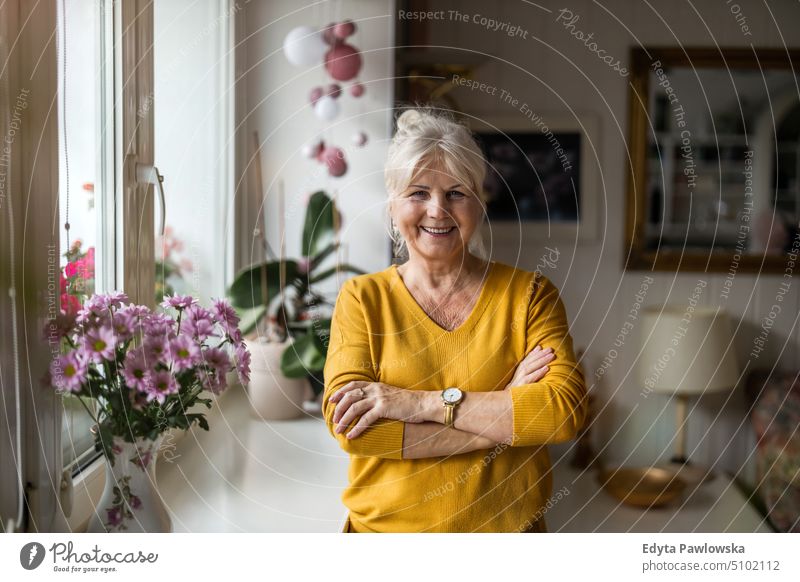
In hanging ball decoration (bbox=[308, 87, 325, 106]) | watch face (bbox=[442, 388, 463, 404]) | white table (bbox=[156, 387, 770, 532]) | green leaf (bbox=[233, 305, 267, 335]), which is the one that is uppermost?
hanging ball decoration (bbox=[308, 87, 325, 106])

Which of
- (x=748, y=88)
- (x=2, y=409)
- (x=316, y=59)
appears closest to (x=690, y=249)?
(x=748, y=88)

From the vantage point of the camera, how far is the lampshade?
0.76m

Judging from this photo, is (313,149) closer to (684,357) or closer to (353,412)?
(353,412)

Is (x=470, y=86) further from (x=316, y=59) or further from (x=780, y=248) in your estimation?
(x=780, y=248)

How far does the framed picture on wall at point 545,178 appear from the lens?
2.44 feet

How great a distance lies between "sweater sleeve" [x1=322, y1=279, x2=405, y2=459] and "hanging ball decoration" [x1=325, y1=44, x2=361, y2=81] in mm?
229

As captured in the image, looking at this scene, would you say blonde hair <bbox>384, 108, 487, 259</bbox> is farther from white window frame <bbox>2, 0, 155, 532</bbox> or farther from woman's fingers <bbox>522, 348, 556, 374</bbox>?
white window frame <bbox>2, 0, 155, 532</bbox>

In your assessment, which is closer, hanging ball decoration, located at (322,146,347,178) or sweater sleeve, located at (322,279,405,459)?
Answer: sweater sleeve, located at (322,279,405,459)

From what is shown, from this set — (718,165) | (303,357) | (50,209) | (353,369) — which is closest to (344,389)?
(353,369)

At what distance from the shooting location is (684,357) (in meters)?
0.77

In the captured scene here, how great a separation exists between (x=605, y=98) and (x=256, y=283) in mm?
420

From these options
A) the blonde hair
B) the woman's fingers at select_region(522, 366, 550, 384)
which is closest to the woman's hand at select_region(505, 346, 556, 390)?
the woman's fingers at select_region(522, 366, 550, 384)

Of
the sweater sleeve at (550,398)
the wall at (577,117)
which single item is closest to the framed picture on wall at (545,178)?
the wall at (577,117)

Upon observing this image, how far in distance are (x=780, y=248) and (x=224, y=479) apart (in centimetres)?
64
